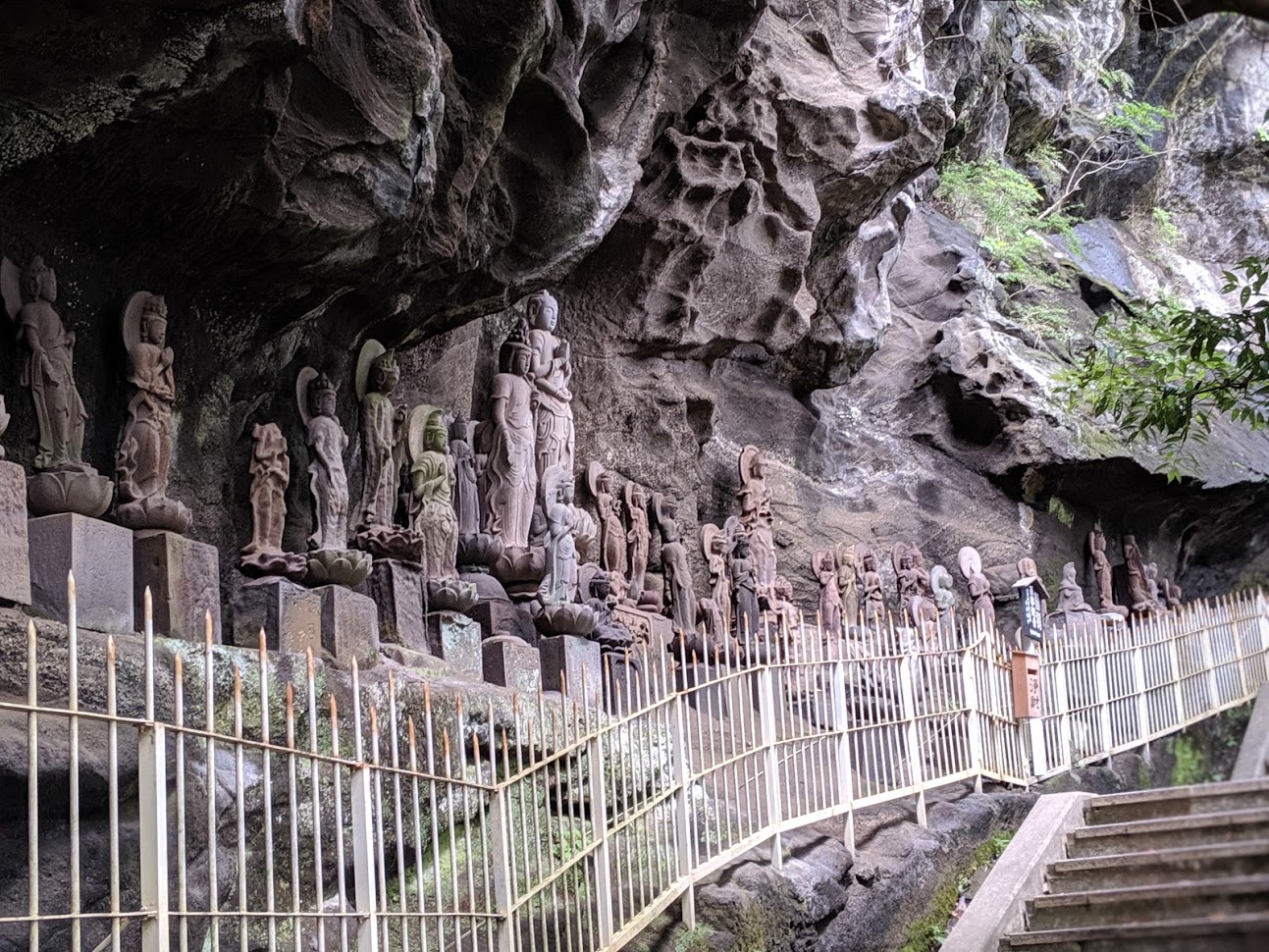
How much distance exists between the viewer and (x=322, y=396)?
1012cm

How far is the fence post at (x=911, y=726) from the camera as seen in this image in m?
10.2

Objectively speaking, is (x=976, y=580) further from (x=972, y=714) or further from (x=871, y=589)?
(x=972, y=714)

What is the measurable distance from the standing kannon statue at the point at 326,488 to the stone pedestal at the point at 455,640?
887 millimetres

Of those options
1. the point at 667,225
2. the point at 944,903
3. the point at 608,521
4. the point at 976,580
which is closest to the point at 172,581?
the point at 944,903

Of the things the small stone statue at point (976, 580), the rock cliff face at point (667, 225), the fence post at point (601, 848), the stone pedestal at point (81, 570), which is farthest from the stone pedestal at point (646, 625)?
the small stone statue at point (976, 580)

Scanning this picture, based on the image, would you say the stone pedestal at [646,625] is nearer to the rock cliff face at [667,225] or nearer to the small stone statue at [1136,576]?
the rock cliff face at [667,225]

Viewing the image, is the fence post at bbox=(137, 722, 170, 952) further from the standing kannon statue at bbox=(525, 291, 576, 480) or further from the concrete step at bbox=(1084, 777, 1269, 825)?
the standing kannon statue at bbox=(525, 291, 576, 480)

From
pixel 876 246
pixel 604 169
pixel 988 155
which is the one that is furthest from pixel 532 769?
pixel 988 155

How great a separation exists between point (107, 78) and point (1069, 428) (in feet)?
52.6

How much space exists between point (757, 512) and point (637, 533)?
257 centimetres

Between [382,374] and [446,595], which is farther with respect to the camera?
[382,374]

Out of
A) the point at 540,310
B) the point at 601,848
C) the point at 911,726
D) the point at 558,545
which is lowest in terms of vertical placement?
the point at 601,848

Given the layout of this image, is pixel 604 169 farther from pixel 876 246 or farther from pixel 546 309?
pixel 876 246

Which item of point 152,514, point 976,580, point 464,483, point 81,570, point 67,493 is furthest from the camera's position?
point 976,580
